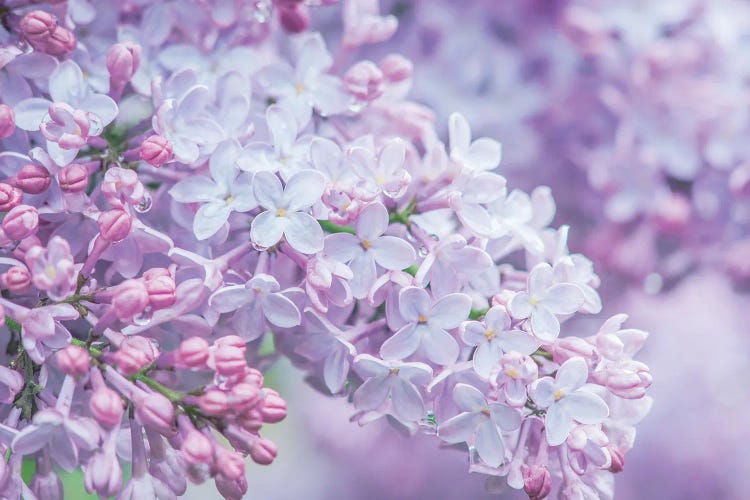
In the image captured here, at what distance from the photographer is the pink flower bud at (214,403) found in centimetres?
40

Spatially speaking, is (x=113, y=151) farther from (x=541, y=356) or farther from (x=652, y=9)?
(x=652, y=9)

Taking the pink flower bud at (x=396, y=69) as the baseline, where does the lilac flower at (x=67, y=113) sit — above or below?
below

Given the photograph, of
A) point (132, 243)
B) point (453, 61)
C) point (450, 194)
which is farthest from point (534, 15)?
point (132, 243)

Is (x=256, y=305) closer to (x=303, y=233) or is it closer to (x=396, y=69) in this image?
(x=303, y=233)

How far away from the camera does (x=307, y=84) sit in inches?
21.5

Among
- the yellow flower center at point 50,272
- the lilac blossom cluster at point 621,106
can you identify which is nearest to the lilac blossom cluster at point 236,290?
the yellow flower center at point 50,272

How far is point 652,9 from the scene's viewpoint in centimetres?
75

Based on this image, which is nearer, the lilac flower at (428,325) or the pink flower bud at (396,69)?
the lilac flower at (428,325)

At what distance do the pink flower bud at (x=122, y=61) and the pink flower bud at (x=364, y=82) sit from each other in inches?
5.3

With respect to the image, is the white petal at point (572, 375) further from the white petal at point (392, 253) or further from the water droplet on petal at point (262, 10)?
the water droplet on petal at point (262, 10)

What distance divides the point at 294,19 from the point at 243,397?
0.29 m

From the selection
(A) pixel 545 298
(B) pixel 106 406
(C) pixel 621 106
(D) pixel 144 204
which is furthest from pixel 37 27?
(C) pixel 621 106

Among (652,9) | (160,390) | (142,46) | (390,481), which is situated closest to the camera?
(160,390)

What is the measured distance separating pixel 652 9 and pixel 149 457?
0.57 metres
